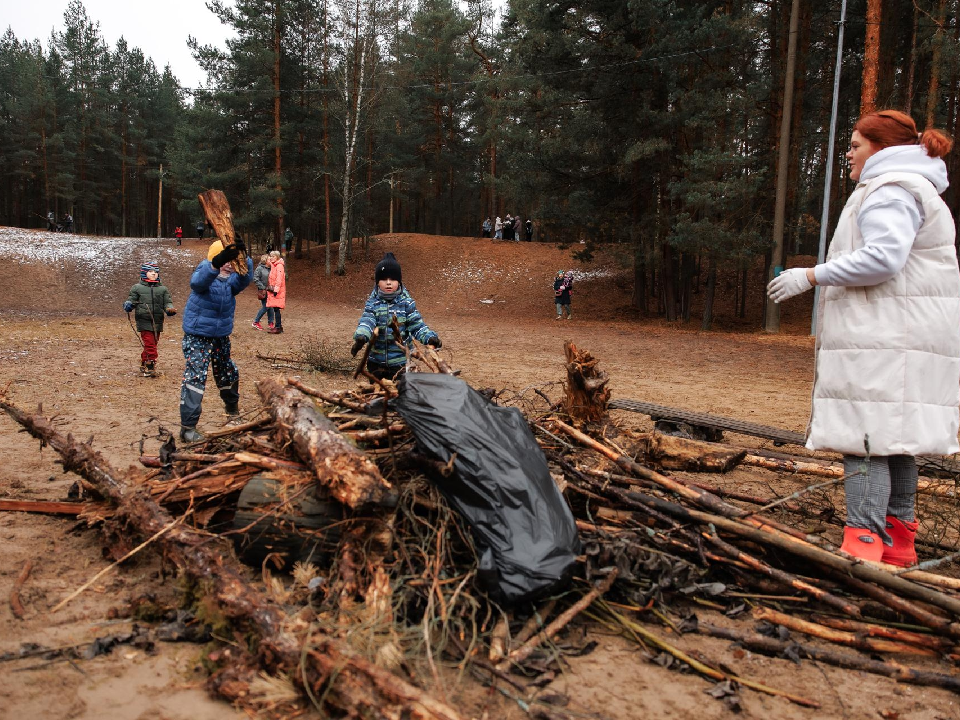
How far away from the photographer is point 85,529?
3752 millimetres

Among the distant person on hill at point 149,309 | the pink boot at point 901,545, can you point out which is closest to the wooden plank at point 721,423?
the pink boot at point 901,545

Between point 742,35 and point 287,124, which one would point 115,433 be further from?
point 287,124

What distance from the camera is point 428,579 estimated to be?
274 centimetres

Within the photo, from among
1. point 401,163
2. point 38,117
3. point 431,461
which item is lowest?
point 431,461

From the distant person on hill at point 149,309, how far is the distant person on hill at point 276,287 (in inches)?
191

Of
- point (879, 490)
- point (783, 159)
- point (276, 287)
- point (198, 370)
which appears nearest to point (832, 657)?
point (879, 490)

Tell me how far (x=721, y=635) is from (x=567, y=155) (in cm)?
1863

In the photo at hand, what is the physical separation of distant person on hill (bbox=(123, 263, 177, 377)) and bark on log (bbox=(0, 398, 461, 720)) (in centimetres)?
595

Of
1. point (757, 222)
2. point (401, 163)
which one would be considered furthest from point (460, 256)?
point (757, 222)

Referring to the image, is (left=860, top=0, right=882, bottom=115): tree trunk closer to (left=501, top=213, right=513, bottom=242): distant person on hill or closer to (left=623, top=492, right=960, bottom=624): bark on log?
(left=623, top=492, right=960, bottom=624): bark on log

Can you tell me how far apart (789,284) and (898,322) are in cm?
49

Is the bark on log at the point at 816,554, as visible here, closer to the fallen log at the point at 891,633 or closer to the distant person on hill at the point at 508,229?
the fallen log at the point at 891,633

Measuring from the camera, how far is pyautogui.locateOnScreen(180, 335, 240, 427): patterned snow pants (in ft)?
18.0

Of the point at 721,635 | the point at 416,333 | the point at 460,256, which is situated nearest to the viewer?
the point at 721,635
